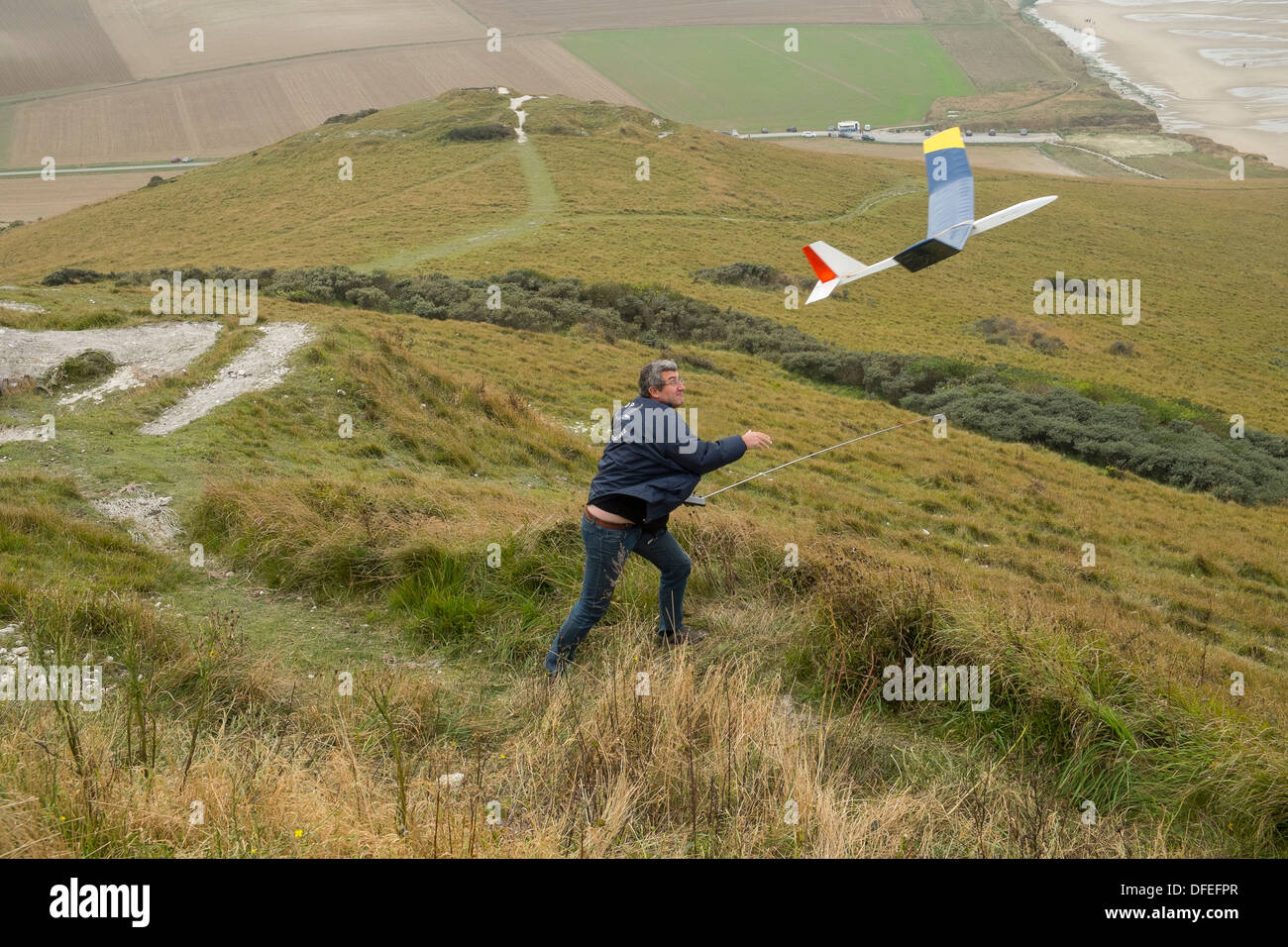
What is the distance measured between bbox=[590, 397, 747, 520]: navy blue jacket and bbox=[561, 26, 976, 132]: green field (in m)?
112

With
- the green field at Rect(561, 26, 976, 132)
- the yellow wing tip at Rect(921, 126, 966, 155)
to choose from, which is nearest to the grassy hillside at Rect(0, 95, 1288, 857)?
the yellow wing tip at Rect(921, 126, 966, 155)

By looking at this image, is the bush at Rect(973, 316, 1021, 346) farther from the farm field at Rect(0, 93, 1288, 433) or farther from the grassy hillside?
the grassy hillside

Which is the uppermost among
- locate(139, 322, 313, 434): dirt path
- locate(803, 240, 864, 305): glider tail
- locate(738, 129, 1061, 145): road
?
locate(738, 129, 1061, 145): road

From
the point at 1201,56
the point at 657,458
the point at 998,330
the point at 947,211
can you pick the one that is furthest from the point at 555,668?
the point at 1201,56

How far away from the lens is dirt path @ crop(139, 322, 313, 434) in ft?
38.8

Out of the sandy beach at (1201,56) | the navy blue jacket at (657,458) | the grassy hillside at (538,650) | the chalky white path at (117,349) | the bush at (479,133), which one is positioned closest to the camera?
the grassy hillside at (538,650)

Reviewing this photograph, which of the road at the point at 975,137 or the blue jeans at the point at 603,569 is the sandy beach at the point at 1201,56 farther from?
the blue jeans at the point at 603,569

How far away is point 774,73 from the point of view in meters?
126

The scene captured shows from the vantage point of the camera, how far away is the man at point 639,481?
18.0ft

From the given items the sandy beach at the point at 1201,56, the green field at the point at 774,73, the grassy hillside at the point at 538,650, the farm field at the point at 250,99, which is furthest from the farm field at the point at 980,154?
the grassy hillside at the point at 538,650

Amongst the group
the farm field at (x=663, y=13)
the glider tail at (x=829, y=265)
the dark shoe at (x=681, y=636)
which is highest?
the farm field at (x=663, y=13)

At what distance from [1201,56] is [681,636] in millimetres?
190221

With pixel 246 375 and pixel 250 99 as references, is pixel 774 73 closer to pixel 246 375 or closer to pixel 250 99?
pixel 250 99
